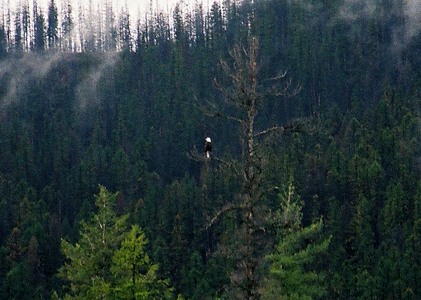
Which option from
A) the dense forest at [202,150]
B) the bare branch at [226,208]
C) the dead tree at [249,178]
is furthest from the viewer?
the dense forest at [202,150]

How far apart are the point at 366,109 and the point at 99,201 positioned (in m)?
71.5

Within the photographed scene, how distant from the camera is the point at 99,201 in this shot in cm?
1841

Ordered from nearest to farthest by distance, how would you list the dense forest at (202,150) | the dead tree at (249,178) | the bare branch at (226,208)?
the bare branch at (226,208) → the dead tree at (249,178) → the dense forest at (202,150)

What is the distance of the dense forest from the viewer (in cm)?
1880

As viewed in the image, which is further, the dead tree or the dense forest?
the dense forest

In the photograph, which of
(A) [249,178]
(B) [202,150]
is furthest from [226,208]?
(B) [202,150]

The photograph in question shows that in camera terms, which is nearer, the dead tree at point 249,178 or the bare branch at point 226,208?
the bare branch at point 226,208

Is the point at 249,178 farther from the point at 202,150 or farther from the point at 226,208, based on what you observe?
the point at 202,150

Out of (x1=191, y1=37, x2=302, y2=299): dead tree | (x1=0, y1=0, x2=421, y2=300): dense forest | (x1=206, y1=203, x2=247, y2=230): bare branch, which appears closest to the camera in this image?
(x1=206, y1=203, x2=247, y2=230): bare branch

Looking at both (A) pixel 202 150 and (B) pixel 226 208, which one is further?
(A) pixel 202 150

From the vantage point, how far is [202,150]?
294 ft

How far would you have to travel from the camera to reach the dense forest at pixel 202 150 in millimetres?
18797

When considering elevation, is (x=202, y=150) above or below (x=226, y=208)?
below

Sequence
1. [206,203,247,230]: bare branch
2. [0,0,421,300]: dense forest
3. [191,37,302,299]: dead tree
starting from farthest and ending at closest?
[0,0,421,300]: dense forest
[191,37,302,299]: dead tree
[206,203,247,230]: bare branch
